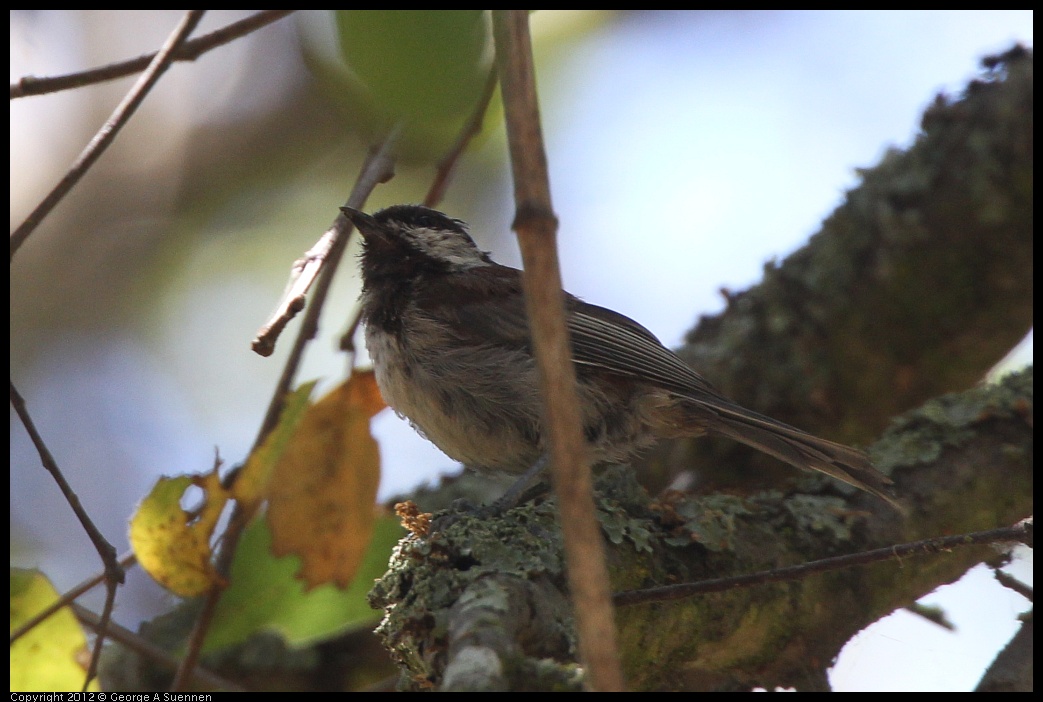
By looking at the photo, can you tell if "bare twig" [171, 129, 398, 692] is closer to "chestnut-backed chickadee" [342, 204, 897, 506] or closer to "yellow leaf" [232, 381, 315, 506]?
"yellow leaf" [232, 381, 315, 506]

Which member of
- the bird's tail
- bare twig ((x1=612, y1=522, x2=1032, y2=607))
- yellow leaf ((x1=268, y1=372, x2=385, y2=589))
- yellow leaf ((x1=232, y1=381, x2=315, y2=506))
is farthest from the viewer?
yellow leaf ((x1=268, y1=372, x2=385, y2=589))

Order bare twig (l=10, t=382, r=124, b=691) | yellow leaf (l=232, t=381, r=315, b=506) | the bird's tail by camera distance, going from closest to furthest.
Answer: bare twig (l=10, t=382, r=124, b=691) → yellow leaf (l=232, t=381, r=315, b=506) → the bird's tail

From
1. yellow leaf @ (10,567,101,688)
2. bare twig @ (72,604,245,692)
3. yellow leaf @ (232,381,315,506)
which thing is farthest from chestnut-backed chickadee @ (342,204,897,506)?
yellow leaf @ (10,567,101,688)

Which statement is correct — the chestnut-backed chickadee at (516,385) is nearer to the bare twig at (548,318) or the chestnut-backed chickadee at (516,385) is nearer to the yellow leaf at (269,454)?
the yellow leaf at (269,454)

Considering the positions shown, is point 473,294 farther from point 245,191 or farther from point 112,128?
point 245,191

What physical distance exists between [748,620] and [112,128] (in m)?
2.51

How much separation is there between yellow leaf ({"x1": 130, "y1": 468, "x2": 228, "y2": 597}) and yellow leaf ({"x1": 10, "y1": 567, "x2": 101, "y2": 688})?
0.30m

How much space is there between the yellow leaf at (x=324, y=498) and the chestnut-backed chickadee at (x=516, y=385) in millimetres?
270

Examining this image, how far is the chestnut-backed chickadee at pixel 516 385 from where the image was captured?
139 inches

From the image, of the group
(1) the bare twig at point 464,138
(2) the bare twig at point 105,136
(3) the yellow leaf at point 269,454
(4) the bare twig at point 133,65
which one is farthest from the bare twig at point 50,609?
(1) the bare twig at point 464,138

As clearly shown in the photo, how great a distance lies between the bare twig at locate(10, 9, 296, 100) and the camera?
2846 mm

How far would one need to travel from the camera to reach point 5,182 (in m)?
3.36

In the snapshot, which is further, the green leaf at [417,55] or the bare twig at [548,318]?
the green leaf at [417,55]

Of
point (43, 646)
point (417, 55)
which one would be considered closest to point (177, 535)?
point (43, 646)
